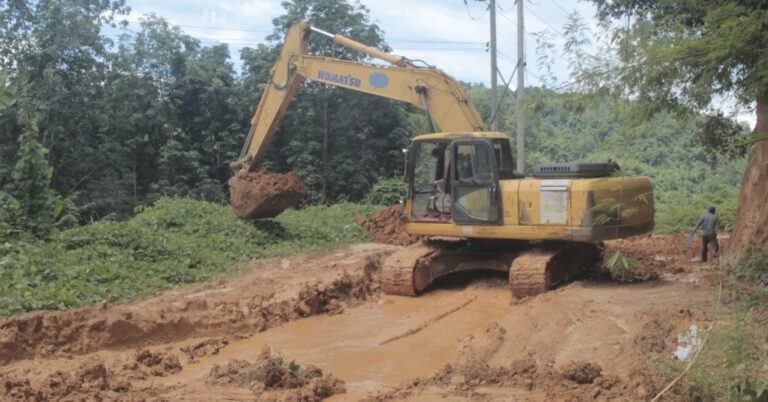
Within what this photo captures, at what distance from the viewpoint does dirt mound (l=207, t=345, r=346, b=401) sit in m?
4.52

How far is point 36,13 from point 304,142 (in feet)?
36.5

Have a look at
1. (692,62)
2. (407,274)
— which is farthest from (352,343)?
(692,62)

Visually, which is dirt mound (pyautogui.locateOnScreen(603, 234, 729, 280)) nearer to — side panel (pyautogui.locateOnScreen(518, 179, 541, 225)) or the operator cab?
side panel (pyautogui.locateOnScreen(518, 179, 541, 225))

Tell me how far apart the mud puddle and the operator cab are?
1246mm

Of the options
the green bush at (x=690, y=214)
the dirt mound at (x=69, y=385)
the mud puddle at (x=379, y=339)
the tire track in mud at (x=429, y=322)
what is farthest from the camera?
the green bush at (x=690, y=214)

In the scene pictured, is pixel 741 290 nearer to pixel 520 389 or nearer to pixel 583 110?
pixel 583 110

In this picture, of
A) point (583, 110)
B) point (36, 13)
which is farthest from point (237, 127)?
point (583, 110)

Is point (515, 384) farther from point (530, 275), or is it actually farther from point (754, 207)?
point (754, 207)

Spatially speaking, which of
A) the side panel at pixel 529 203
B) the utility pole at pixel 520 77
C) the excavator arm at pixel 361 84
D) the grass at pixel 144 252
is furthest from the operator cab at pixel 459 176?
the utility pole at pixel 520 77

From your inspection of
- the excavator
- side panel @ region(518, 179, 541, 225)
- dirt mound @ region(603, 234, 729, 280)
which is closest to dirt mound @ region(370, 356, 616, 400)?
the excavator

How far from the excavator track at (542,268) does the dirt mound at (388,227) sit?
5.94 m

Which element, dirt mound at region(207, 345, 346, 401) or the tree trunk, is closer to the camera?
dirt mound at region(207, 345, 346, 401)

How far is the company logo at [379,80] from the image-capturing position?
452 inches

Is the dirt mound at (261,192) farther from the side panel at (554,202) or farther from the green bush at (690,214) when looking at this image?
the green bush at (690,214)
